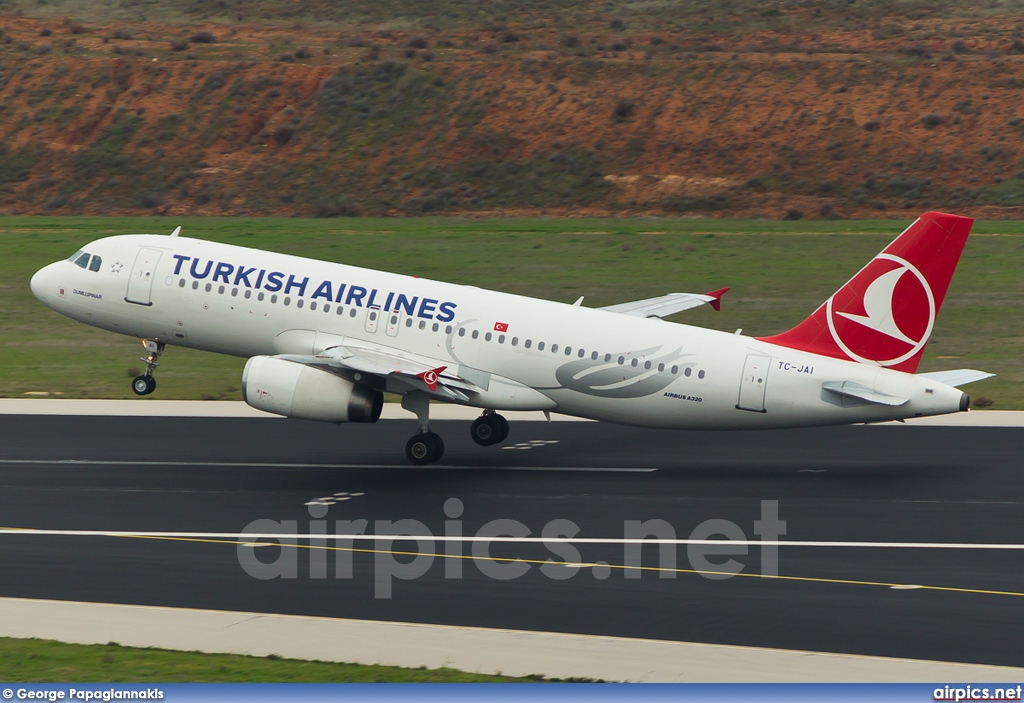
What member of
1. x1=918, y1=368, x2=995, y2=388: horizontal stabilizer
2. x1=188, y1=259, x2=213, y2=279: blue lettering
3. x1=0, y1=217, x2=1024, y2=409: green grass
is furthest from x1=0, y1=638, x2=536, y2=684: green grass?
x1=0, y1=217, x2=1024, y2=409: green grass

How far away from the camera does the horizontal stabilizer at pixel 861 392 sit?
27.0 metres

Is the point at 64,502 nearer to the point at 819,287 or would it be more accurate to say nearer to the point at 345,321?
the point at 345,321

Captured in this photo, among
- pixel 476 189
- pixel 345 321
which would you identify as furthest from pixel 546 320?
pixel 476 189

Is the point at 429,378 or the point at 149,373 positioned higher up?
the point at 149,373

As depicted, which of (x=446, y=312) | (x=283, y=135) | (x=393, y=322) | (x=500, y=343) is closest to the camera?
(x=500, y=343)

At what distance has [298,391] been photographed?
2788 centimetres

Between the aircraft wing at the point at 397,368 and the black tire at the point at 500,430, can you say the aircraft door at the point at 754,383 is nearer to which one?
the aircraft wing at the point at 397,368

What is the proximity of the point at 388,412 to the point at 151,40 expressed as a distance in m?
76.4

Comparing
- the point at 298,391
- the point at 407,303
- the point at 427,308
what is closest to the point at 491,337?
the point at 427,308

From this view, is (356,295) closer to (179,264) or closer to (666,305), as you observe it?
(179,264)

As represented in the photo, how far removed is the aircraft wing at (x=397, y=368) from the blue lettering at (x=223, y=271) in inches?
103

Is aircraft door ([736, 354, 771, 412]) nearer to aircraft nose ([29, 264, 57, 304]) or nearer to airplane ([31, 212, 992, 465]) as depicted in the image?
airplane ([31, 212, 992, 465])

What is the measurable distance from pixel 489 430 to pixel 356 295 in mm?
4522

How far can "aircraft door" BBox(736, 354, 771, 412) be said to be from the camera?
28156mm
